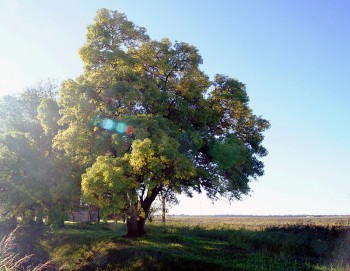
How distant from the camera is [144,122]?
898 inches

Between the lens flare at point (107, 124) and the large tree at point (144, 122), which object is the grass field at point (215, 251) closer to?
the large tree at point (144, 122)

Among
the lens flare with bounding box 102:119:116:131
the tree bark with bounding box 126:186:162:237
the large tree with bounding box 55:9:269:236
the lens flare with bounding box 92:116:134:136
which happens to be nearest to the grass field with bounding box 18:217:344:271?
the tree bark with bounding box 126:186:162:237

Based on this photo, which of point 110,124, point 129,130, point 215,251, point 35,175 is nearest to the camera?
point 215,251

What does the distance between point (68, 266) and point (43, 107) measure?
12272 mm

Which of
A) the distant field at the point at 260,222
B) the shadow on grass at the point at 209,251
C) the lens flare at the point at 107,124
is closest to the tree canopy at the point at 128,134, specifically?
the lens flare at the point at 107,124

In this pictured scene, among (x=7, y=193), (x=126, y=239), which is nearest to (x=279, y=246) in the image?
(x=126, y=239)

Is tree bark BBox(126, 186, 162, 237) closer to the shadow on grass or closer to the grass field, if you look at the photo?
the grass field

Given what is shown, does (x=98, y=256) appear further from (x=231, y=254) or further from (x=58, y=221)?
(x=231, y=254)

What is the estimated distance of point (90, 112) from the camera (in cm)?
2577

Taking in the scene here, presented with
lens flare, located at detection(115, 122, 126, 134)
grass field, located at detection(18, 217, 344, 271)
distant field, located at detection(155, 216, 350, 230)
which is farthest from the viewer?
distant field, located at detection(155, 216, 350, 230)

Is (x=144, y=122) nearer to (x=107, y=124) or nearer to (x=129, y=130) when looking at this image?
(x=129, y=130)

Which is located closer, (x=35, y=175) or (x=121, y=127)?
(x=121, y=127)

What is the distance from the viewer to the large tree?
2095 centimetres

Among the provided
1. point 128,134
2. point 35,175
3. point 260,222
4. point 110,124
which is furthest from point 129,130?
point 260,222
